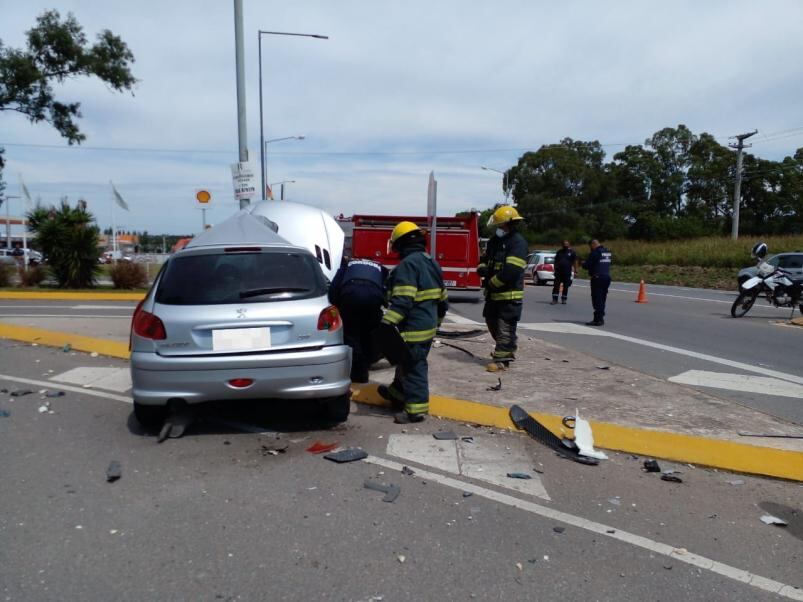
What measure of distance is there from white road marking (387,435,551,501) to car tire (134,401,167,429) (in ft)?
6.22

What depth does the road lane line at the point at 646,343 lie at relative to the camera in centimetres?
826

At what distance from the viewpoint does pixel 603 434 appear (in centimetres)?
541

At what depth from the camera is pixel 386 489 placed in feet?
14.0

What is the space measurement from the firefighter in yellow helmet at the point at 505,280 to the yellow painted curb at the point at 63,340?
499cm

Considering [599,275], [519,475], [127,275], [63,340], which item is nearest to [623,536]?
[519,475]

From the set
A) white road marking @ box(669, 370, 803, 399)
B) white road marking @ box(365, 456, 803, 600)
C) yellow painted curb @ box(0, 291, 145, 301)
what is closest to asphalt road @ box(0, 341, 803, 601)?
white road marking @ box(365, 456, 803, 600)

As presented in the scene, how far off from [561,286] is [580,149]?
194 feet

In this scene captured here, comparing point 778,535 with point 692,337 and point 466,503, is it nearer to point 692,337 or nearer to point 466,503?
point 466,503

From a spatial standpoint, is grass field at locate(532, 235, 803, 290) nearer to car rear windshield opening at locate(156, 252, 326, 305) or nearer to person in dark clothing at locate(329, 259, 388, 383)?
person in dark clothing at locate(329, 259, 388, 383)

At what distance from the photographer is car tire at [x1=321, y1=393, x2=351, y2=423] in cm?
545

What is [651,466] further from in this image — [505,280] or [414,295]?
[505,280]

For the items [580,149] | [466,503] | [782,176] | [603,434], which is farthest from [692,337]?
[580,149]

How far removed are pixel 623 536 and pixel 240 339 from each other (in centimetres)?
298

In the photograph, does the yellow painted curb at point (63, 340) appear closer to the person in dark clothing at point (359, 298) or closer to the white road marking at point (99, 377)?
the white road marking at point (99, 377)
